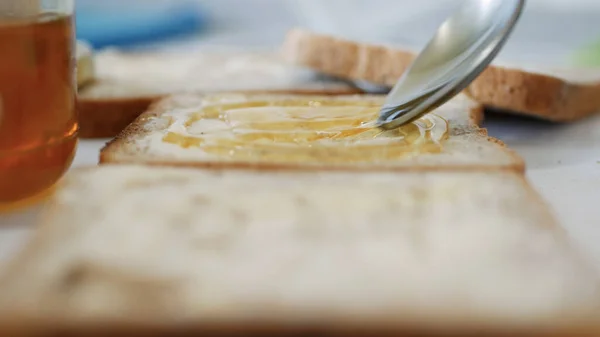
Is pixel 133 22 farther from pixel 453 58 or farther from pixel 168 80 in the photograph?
pixel 453 58

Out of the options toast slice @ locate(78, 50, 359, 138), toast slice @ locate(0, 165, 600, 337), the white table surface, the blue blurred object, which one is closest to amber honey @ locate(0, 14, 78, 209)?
the white table surface

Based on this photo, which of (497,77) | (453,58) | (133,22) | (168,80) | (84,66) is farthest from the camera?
(133,22)

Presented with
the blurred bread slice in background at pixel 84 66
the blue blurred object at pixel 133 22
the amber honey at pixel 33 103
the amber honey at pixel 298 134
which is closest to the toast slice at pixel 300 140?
the amber honey at pixel 298 134

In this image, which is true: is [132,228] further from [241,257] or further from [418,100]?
[418,100]

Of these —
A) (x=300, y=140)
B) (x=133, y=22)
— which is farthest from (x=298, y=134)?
(x=133, y=22)

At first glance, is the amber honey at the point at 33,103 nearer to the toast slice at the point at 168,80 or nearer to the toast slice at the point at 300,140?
the toast slice at the point at 300,140

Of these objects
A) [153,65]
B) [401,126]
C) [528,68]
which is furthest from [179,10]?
[401,126]

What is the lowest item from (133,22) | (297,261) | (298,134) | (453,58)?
(297,261)
